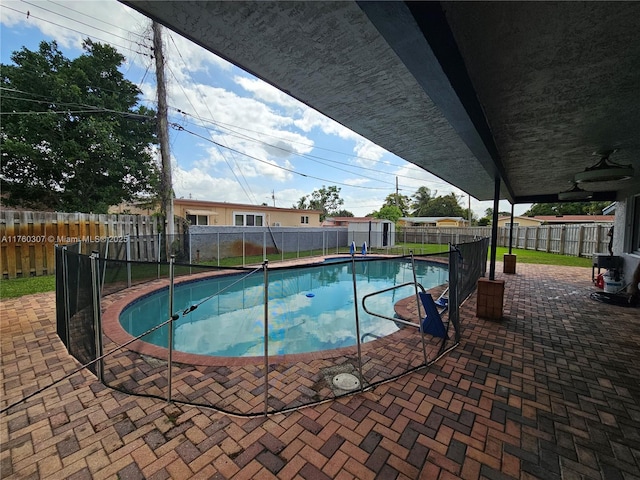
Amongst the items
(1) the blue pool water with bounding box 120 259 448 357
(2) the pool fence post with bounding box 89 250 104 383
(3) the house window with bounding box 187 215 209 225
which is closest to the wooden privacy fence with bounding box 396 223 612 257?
(1) the blue pool water with bounding box 120 259 448 357

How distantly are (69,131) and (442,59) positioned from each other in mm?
13463

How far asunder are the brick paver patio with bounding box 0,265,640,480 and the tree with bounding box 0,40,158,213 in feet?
30.5

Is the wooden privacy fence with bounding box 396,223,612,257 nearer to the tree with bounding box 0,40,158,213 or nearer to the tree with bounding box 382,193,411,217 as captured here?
→ the tree with bounding box 0,40,158,213

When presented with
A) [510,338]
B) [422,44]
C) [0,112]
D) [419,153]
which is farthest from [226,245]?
[422,44]

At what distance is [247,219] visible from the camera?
1577cm

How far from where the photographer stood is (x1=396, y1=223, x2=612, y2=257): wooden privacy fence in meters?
11.8

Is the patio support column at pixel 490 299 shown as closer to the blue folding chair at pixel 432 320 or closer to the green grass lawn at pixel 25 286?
the blue folding chair at pixel 432 320

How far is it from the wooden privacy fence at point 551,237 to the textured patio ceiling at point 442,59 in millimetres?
7792

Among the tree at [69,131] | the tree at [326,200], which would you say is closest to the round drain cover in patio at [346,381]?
the tree at [69,131]

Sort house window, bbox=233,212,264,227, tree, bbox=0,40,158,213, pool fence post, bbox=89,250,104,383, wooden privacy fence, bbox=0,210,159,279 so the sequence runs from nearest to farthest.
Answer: pool fence post, bbox=89,250,104,383 → wooden privacy fence, bbox=0,210,159,279 → tree, bbox=0,40,158,213 → house window, bbox=233,212,264,227

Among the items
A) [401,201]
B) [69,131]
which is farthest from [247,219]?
[401,201]

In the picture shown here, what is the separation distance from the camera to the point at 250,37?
1.42 m

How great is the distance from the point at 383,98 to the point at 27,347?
4856 mm

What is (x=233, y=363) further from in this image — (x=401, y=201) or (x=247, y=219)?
(x=401, y=201)
